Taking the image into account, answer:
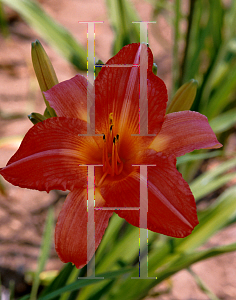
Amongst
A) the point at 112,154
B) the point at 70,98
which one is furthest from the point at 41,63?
the point at 112,154

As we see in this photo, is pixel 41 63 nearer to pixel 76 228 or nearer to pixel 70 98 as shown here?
pixel 70 98

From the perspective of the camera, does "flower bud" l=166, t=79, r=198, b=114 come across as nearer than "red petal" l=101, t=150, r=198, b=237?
No

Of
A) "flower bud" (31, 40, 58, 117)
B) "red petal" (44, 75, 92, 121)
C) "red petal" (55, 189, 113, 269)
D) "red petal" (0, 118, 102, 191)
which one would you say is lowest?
"red petal" (55, 189, 113, 269)

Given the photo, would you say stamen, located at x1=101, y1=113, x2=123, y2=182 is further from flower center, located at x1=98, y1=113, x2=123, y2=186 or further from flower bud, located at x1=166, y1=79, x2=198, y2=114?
flower bud, located at x1=166, y1=79, x2=198, y2=114

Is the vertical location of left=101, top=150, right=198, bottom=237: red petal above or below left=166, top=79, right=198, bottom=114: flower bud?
below

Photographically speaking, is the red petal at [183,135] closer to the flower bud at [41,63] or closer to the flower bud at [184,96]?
the flower bud at [184,96]

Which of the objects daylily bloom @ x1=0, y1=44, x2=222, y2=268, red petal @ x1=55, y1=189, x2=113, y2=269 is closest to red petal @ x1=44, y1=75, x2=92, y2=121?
daylily bloom @ x1=0, y1=44, x2=222, y2=268
